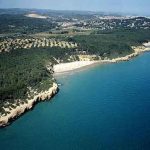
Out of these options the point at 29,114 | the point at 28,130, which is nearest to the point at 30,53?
the point at 29,114

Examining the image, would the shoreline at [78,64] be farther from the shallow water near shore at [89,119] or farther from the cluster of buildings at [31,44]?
the cluster of buildings at [31,44]

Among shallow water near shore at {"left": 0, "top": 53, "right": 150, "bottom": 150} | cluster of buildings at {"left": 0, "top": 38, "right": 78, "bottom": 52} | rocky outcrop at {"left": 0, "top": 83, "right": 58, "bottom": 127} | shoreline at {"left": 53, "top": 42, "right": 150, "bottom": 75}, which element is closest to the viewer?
shallow water near shore at {"left": 0, "top": 53, "right": 150, "bottom": 150}

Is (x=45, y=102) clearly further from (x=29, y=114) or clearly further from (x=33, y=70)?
(x=33, y=70)

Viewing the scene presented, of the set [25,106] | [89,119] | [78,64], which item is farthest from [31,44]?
[89,119]

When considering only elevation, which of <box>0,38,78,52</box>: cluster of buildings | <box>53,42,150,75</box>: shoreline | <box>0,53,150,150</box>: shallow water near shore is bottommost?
<box>0,53,150,150</box>: shallow water near shore

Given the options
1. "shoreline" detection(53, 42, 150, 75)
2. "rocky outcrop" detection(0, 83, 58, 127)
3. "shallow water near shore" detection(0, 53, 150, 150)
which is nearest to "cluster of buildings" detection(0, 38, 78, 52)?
"shoreline" detection(53, 42, 150, 75)

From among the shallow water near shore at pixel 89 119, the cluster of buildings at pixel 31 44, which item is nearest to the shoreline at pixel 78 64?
the shallow water near shore at pixel 89 119

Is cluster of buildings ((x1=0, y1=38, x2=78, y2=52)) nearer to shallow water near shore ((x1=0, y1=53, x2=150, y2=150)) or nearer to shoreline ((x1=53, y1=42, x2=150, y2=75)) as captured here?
shoreline ((x1=53, y1=42, x2=150, y2=75))
